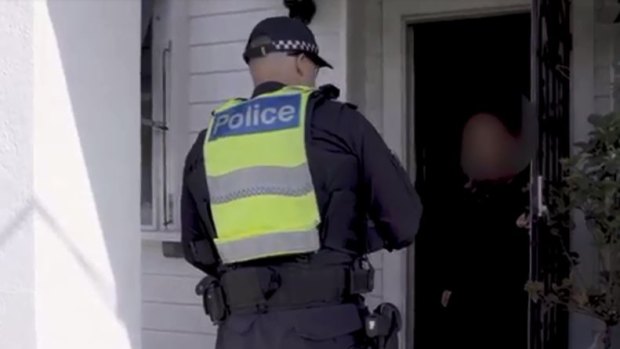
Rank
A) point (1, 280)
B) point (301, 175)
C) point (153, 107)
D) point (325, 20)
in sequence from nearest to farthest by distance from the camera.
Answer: point (301, 175) → point (1, 280) → point (325, 20) → point (153, 107)

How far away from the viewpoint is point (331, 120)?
2.28m

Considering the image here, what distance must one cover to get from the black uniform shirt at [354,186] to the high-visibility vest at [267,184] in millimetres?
39

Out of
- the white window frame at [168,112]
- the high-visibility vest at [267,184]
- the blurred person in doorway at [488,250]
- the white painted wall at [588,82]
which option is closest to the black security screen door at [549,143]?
the white painted wall at [588,82]

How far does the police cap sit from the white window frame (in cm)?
213

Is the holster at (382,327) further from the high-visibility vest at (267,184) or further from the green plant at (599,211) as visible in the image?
the green plant at (599,211)

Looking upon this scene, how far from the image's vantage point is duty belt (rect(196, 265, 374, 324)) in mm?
2254

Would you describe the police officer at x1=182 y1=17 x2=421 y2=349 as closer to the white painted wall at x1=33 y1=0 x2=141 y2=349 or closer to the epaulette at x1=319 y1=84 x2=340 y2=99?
the epaulette at x1=319 y1=84 x2=340 y2=99

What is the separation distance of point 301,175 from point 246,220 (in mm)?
214

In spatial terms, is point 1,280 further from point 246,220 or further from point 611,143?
point 611,143

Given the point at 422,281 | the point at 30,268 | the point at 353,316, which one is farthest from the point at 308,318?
the point at 422,281

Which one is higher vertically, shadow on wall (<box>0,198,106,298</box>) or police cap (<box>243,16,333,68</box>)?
police cap (<box>243,16,333,68</box>)

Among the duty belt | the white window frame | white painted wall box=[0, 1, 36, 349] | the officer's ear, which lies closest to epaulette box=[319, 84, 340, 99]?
the officer's ear

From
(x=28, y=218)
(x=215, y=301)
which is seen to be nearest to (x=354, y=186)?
(x=215, y=301)

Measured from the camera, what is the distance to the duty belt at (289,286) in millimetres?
2254
